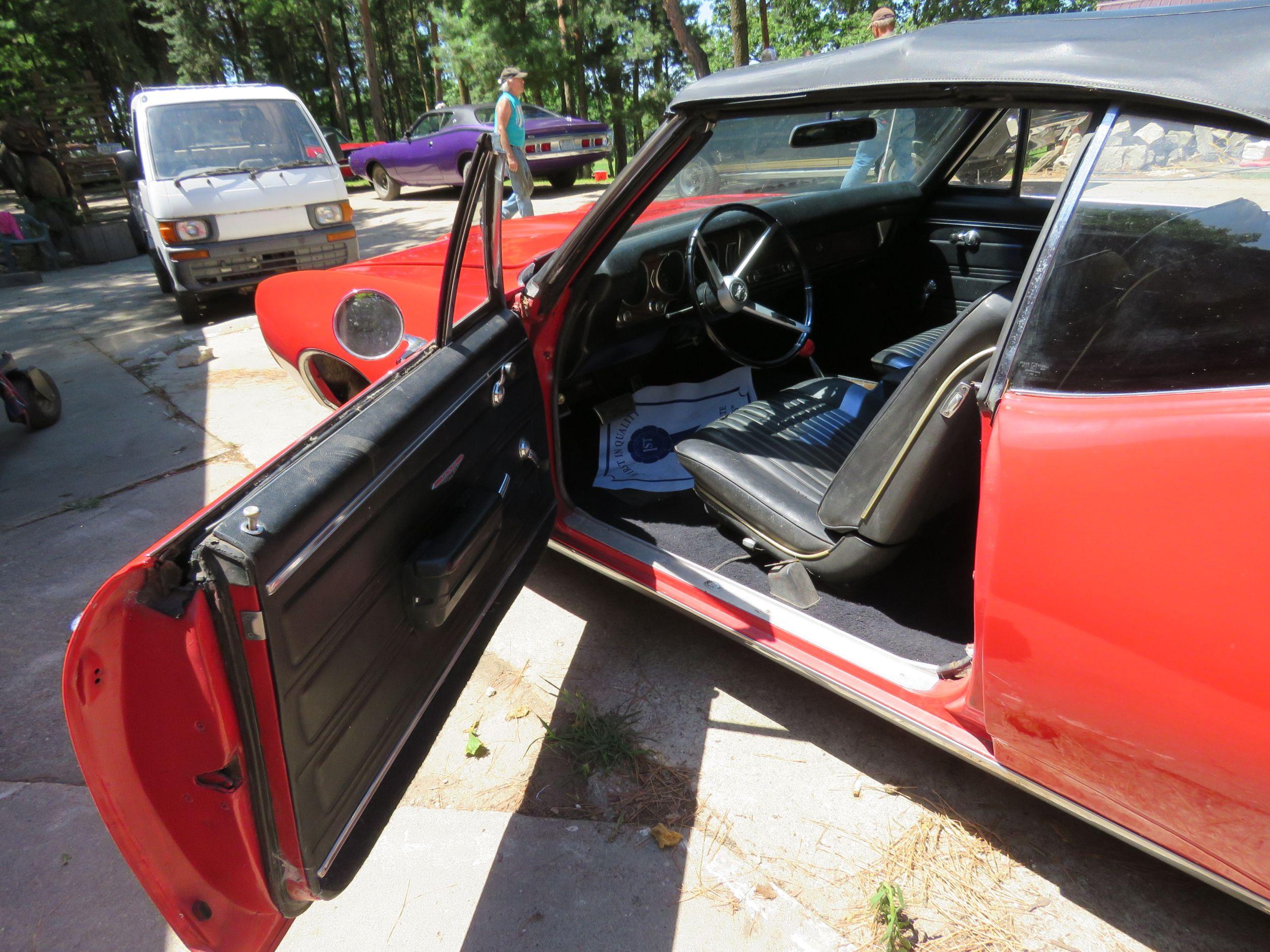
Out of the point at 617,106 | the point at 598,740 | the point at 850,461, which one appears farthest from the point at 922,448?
the point at 617,106

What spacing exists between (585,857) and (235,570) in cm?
113

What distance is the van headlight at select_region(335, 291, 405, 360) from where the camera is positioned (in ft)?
8.27

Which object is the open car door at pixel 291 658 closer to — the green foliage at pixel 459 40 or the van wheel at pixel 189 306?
the van wheel at pixel 189 306

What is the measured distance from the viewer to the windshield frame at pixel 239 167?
20.2ft

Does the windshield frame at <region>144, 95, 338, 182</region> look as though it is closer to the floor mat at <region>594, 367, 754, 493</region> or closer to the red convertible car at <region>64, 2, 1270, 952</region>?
the floor mat at <region>594, 367, 754, 493</region>

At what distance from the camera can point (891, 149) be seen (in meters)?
3.23

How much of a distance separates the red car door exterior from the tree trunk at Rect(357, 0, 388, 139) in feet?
64.9

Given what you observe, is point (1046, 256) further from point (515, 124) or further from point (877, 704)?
point (515, 124)

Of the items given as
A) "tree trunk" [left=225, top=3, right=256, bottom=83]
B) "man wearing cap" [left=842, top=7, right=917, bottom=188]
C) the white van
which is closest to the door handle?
"man wearing cap" [left=842, top=7, right=917, bottom=188]

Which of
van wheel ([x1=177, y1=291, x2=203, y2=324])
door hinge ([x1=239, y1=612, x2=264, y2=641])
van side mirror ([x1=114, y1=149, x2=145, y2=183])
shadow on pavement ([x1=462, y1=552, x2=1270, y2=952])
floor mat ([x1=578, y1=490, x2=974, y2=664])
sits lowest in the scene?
shadow on pavement ([x1=462, y1=552, x2=1270, y2=952])

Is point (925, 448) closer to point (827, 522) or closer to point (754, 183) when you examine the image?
point (827, 522)

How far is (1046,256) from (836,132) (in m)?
1.39

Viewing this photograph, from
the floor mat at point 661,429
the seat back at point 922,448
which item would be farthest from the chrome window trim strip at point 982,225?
the seat back at point 922,448

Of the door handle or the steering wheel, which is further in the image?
the steering wheel
